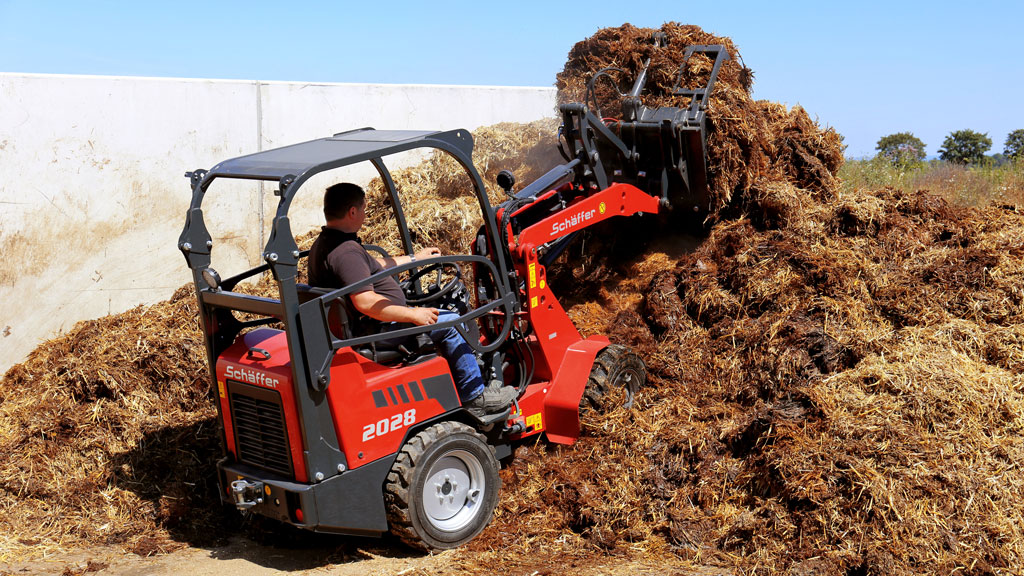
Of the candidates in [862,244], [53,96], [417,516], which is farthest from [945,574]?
[53,96]

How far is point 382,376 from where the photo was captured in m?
5.15

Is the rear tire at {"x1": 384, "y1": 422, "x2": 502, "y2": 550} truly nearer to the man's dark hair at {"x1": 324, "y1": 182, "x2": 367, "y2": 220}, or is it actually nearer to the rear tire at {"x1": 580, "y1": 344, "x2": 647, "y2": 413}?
the rear tire at {"x1": 580, "y1": 344, "x2": 647, "y2": 413}

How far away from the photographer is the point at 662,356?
7129mm

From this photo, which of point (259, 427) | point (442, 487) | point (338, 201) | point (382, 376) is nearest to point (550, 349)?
point (442, 487)

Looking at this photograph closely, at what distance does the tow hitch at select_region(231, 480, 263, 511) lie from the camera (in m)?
5.02

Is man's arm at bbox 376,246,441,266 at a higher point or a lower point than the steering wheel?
higher

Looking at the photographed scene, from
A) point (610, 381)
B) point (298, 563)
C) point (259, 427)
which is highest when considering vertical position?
point (259, 427)

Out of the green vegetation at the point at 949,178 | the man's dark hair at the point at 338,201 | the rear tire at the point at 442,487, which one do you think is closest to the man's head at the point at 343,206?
the man's dark hair at the point at 338,201

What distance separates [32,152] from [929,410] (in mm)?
7748

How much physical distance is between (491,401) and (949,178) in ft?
36.1

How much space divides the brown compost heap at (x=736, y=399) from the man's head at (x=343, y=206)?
2024mm

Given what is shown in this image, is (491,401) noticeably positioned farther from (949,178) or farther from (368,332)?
(949,178)

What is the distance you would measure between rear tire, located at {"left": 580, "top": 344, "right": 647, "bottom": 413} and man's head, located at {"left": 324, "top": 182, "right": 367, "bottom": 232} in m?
2.23

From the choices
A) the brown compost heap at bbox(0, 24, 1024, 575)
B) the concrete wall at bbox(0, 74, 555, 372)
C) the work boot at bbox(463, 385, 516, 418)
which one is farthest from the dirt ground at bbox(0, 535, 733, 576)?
the concrete wall at bbox(0, 74, 555, 372)
